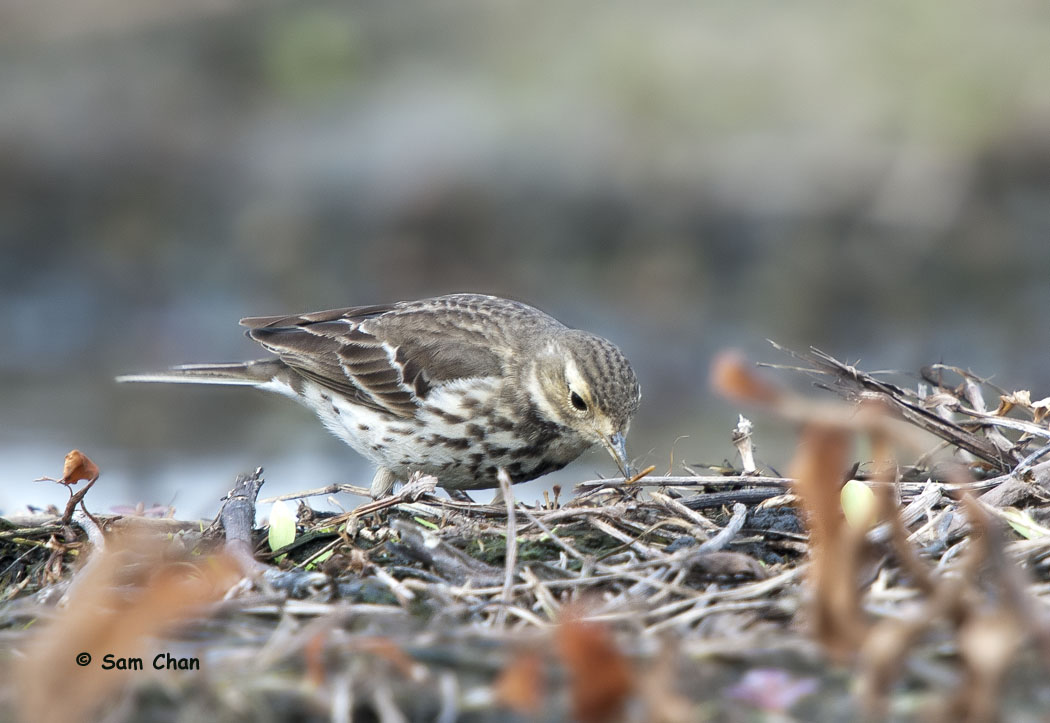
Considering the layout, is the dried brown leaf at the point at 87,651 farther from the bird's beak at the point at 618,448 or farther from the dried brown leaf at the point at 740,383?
A: the bird's beak at the point at 618,448

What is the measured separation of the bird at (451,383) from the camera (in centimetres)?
667

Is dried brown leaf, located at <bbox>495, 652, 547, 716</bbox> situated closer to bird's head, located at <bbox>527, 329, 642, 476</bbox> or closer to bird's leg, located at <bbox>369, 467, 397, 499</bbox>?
bird's head, located at <bbox>527, 329, 642, 476</bbox>

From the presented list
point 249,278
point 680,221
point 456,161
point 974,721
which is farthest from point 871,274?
point 974,721

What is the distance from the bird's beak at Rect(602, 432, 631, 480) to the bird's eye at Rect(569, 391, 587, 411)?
0.18m

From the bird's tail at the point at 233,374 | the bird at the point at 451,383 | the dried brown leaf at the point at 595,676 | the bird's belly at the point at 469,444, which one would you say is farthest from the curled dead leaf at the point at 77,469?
the bird's tail at the point at 233,374

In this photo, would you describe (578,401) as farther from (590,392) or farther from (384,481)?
(384,481)

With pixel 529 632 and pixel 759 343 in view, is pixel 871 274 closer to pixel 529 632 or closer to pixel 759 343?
pixel 759 343

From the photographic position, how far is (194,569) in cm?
465

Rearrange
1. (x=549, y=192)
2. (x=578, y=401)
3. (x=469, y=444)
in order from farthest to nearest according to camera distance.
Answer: (x=549, y=192), (x=469, y=444), (x=578, y=401)

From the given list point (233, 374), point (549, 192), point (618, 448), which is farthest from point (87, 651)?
point (549, 192)

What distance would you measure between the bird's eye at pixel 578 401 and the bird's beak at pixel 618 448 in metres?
0.18

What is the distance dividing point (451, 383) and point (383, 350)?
2.36 ft

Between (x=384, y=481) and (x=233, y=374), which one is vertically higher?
(x=233, y=374)

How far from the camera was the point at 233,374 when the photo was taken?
8312 mm
